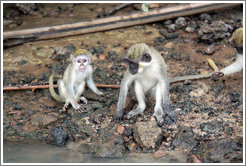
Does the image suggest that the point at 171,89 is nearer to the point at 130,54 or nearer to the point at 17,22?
the point at 130,54

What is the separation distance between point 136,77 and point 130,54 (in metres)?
0.83

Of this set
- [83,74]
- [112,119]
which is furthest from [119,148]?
[83,74]

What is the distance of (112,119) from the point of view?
26.8 feet

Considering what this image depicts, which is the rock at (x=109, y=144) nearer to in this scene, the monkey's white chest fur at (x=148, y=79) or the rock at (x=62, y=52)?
the monkey's white chest fur at (x=148, y=79)

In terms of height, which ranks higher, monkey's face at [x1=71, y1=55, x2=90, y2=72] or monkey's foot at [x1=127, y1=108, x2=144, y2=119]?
monkey's face at [x1=71, y1=55, x2=90, y2=72]

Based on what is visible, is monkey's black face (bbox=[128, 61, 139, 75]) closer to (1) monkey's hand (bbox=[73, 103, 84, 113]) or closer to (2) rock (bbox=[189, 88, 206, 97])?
(1) monkey's hand (bbox=[73, 103, 84, 113])

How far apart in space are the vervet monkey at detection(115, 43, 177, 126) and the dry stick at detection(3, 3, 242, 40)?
12.7 ft

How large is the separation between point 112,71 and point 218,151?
403 centimetres

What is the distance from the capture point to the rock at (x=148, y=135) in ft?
23.8

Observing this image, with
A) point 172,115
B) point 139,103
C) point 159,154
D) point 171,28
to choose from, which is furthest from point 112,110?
point 171,28

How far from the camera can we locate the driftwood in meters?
11.3

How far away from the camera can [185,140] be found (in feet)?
24.1

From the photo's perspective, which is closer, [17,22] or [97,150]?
[97,150]

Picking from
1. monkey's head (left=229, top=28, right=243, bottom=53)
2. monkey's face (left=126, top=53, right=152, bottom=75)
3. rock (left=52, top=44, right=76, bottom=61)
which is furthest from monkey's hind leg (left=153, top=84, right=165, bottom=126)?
rock (left=52, top=44, right=76, bottom=61)
